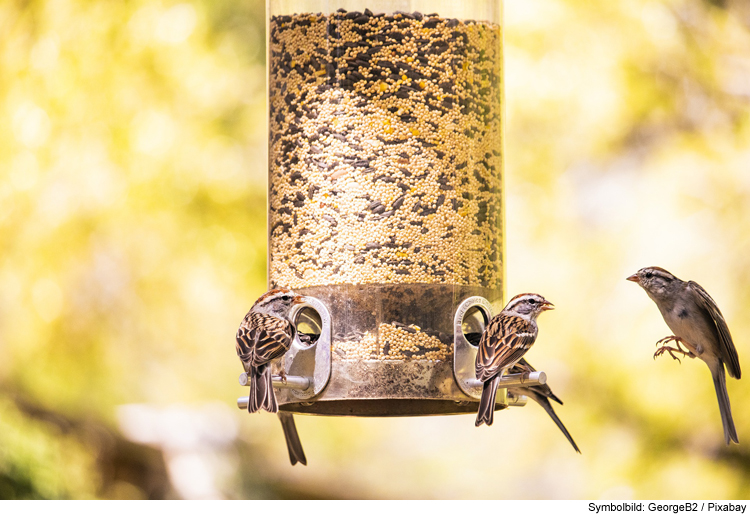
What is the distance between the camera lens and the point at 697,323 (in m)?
4.07

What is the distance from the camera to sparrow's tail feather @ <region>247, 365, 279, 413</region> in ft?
12.2

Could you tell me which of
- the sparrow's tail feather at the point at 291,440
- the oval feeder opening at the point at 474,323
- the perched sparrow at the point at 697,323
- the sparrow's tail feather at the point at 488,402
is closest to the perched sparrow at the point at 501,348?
the sparrow's tail feather at the point at 488,402

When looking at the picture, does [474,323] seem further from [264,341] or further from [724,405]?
[724,405]

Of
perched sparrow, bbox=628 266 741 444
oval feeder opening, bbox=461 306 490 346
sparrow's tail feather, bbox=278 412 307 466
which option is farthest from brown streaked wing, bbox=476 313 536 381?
sparrow's tail feather, bbox=278 412 307 466

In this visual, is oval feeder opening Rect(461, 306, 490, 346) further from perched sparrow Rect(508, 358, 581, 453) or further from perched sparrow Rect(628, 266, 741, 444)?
perched sparrow Rect(628, 266, 741, 444)

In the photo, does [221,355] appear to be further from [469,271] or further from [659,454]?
[469,271]

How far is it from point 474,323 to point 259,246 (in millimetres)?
4509

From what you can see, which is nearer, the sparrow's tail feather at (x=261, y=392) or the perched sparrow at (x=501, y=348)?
the sparrow's tail feather at (x=261, y=392)

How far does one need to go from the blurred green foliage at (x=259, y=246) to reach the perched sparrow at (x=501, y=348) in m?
4.03

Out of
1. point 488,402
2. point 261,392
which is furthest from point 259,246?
point 488,402

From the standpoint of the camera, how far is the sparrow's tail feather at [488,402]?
3734 millimetres

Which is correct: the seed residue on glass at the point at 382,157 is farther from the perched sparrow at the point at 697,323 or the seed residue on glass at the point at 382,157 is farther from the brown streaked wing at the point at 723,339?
the brown streaked wing at the point at 723,339

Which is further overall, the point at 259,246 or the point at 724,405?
the point at 259,246

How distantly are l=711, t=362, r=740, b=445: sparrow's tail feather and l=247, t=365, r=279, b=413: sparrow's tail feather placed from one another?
185cm
